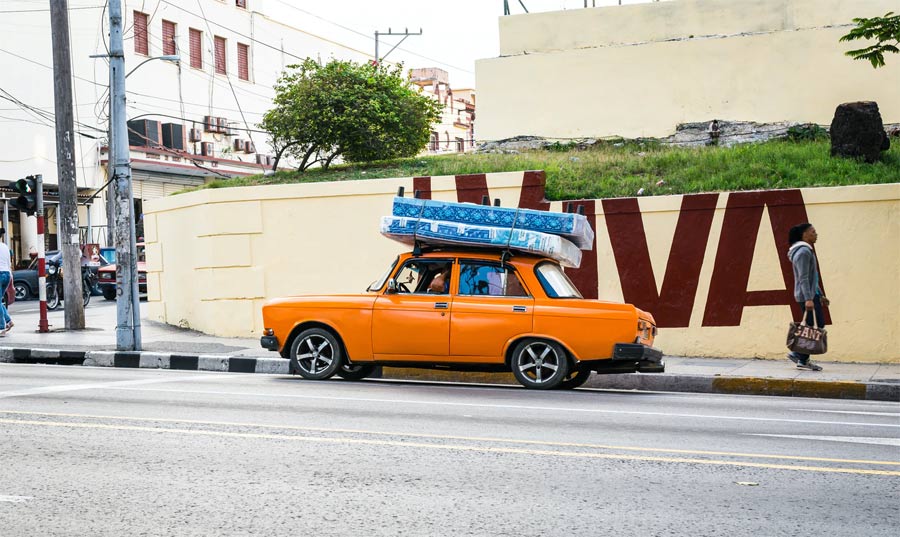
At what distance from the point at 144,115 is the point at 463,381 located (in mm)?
33719

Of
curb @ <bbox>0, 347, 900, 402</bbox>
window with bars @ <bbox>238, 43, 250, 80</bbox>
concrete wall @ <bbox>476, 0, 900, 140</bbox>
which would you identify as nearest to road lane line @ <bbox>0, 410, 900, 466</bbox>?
curb @ <bbox>0, 347, 900, 402</bbox>

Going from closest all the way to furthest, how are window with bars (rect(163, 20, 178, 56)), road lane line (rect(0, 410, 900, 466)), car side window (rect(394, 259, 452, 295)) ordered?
road lane line (rect(0, 410, 900, 466))
car side window (rect(394, 259, 452, 295))
window with bars (rect(163, 20, 178, 56))

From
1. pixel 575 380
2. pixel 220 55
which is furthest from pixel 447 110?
pixel 575 380

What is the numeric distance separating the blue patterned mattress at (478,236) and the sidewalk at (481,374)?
2247 millimetres

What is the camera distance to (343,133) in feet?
70.2

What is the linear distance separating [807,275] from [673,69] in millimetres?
8799

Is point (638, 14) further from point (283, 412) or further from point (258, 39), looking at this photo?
point (258, 39)

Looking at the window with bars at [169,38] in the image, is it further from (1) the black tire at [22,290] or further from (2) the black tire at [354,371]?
(2) the black tire at [354,371]

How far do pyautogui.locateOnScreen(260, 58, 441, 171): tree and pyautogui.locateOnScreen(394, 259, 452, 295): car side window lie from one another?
904 centimetres

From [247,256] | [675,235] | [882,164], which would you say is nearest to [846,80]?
[882,164]

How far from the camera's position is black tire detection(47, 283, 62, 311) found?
28.0 meters

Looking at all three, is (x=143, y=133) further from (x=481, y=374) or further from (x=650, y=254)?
(x=481, y=374)

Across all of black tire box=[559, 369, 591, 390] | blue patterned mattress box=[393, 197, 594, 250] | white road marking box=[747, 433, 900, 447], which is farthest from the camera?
black tire box=[559, 369, 591, 390]

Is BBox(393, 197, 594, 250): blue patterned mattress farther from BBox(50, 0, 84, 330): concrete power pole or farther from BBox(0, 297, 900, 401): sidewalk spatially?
BBox(50, 0, 84, 330): concrete power pole
